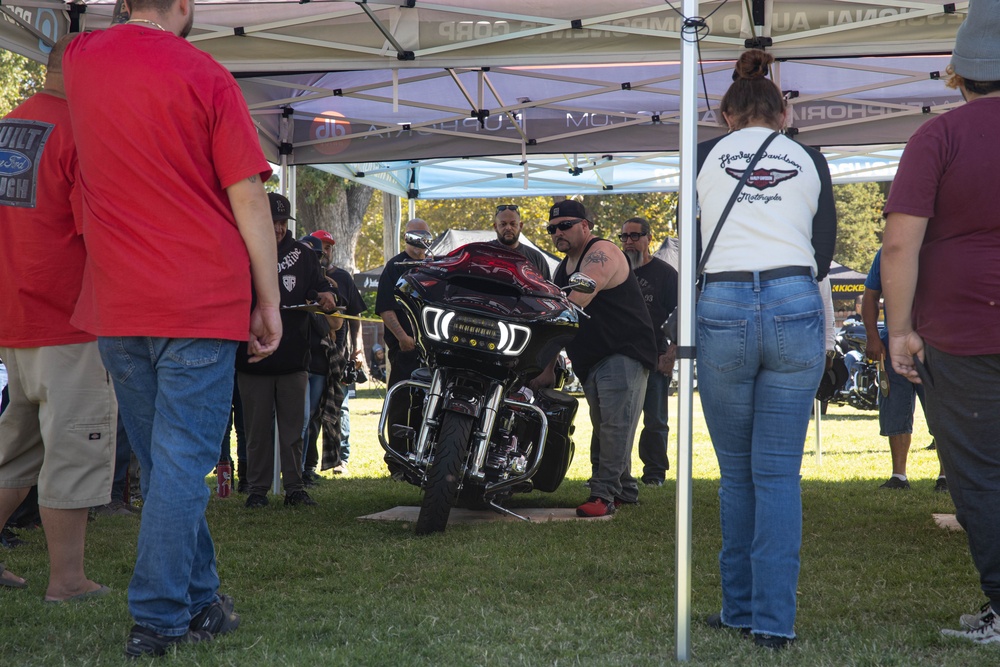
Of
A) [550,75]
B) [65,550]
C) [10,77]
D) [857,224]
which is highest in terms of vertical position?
[10,77]

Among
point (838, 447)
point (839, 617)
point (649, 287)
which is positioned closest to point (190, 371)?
point (839, 617)

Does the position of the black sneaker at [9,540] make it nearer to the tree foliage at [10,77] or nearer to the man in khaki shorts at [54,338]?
the man in khaki shorts at [54,338]

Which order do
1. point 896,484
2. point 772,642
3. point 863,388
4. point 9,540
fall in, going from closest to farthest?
point 772,642
point 9,540
point 896,484
point 863,388

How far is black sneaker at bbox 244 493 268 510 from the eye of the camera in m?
7.06

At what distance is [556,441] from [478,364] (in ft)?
3.52

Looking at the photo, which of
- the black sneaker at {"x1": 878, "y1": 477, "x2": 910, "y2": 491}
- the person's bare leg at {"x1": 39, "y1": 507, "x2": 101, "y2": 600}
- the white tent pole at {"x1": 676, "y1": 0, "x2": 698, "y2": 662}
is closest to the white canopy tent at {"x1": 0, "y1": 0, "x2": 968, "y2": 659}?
the white tent pole at {"x1": 676, "y1": 0, "x2": 698, "y2": 662}

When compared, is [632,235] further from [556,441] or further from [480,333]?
[480,333]

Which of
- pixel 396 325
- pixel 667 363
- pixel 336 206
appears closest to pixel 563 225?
pixel 396 325

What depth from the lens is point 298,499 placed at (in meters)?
7.20

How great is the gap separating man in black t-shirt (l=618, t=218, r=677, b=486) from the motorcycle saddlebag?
2012 mm

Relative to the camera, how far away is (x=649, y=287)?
927cm

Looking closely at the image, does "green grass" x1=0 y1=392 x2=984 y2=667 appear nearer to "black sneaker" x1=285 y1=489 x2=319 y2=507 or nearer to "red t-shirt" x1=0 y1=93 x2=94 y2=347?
"black sneaker" x1=285 y1=489 x2=319 y2=507

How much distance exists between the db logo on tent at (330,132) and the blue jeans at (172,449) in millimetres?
6539

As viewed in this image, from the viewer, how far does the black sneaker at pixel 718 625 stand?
367cm
